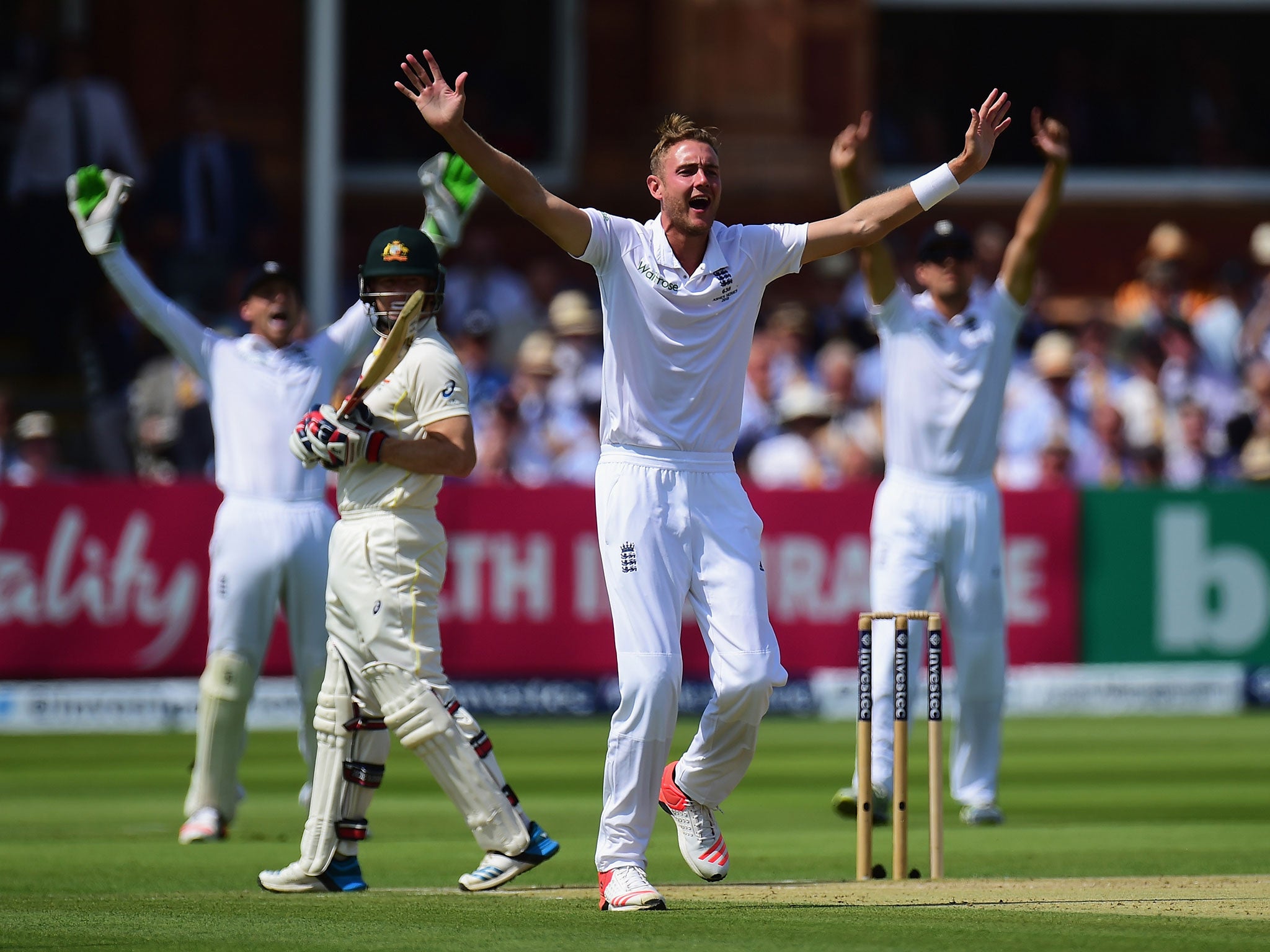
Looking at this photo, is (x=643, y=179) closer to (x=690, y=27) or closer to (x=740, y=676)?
(x=690, y=27)

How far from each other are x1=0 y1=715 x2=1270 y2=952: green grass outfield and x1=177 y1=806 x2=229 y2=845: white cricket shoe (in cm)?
10

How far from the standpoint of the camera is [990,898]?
6199 millimetres

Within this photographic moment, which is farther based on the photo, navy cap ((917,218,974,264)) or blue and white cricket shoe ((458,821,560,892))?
navy cap ((917,218,974,264))

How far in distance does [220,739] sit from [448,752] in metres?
1.86

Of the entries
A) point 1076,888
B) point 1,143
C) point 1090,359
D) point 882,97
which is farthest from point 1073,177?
point 1076,888

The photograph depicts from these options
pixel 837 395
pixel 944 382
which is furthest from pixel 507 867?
pixel 837 395

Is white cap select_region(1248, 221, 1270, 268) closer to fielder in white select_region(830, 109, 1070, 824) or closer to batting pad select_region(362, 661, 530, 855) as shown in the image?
fielder in white select_region(830, 109, 1070, 824)

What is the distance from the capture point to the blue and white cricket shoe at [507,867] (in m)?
6.43

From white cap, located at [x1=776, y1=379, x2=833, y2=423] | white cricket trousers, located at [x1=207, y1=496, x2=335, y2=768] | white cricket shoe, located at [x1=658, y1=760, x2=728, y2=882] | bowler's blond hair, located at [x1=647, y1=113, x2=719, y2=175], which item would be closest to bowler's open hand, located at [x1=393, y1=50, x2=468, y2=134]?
bowler's blond hair, located at [x1=647, y1=113, x2=719, y2=175]

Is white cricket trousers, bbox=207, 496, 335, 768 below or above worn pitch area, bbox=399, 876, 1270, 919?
above

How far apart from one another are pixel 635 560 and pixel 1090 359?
10.5 m

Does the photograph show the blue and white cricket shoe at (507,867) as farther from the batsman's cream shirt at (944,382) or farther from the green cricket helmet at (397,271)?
the batsman's cream shirt at (944,382)

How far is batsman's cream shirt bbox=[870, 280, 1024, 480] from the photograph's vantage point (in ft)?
28.2

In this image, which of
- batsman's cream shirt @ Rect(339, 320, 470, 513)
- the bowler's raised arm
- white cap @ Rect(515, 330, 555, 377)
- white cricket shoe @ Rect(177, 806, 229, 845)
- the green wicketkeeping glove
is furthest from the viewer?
white cap @ Rect(515, 330, 555, 377)
